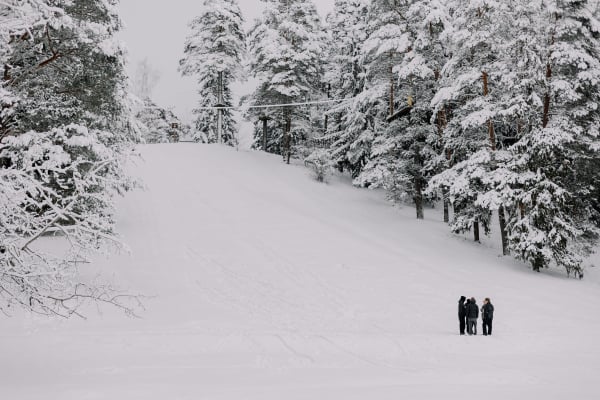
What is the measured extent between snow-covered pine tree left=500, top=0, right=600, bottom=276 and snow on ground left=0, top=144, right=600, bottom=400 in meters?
1.59

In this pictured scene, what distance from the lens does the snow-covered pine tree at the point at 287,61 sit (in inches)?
1366

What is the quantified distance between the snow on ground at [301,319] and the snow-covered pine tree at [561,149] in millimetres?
1592

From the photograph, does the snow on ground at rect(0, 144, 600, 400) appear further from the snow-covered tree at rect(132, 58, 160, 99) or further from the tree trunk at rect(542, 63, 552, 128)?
the snow-covered tree at rect(132, 58, 160, 99)

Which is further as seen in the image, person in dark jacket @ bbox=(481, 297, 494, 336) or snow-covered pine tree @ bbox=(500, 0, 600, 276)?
snow-covered pine tree @ bbox=(500, 0, 600, 276)

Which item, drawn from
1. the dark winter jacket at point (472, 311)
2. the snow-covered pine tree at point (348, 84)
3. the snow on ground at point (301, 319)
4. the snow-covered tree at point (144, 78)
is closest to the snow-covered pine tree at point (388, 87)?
the snow on ground at point (301, 319)

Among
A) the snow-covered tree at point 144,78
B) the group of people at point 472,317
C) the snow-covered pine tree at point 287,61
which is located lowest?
the group of people at point 472,317

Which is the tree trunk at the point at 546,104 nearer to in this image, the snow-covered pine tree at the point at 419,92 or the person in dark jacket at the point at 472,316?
the snow-covered pine tree at the point at 419,92

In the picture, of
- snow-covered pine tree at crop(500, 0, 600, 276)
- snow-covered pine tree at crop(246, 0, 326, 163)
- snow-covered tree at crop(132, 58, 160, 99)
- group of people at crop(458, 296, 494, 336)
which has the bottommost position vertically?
group of people at crop(458, 296, 494, 336)

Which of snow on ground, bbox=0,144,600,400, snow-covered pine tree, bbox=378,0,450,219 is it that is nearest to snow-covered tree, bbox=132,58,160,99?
snow on ground, bbox=0,144,600,400

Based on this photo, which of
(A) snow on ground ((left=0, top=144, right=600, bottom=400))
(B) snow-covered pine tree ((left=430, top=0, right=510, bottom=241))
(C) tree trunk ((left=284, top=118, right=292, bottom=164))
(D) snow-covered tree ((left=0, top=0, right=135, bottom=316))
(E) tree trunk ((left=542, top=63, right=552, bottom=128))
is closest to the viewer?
(A) snow on ground ((left=0, top=144, right=600, bottom=400))

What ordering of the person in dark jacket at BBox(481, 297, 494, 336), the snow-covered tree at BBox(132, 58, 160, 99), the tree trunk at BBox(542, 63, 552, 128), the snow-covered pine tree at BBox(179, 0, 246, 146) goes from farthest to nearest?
the snow-covered tree at BBox(132, 58, 160, 99) → the snow-covered pine tree at BBox(179, 0, 246, 146) → the tree trunk at BBox(542, 63, 552, 128) → the person in dark jacket at BBox(481, 297, 494, 336)

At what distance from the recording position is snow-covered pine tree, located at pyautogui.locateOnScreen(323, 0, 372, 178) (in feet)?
110

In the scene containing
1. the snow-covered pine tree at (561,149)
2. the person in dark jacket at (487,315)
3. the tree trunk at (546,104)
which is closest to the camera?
the person in dark jacket at (487,315)

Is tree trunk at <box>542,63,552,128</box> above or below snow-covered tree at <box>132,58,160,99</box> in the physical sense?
below
